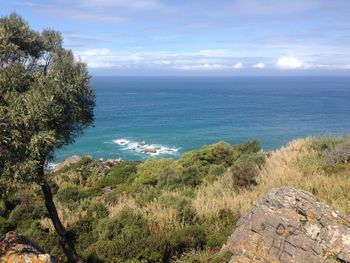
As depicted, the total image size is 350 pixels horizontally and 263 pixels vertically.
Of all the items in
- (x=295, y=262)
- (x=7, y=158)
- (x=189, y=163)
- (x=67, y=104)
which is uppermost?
(x=67, y=104)

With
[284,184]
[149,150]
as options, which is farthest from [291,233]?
[149,150]

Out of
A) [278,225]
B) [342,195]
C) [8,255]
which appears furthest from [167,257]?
[342,195]

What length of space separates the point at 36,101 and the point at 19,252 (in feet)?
9.01

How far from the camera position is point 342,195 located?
10.3 m

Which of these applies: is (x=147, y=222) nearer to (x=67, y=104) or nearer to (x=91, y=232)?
(x=91, y=232)

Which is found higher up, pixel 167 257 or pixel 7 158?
pixel 7 158

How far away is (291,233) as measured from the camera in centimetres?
723

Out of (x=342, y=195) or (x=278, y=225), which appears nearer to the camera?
(x=278, y=225)

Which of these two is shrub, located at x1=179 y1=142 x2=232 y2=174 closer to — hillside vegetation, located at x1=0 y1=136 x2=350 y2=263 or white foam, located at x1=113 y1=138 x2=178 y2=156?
hillside vegetation, located at x1=0 y1=136 x2=350 y2=263

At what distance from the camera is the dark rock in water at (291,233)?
695 cm

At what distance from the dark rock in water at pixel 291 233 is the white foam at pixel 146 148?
43368 millimetres

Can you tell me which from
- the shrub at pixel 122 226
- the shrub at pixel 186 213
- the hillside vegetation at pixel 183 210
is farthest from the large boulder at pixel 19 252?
the shrub at pixel 186 213

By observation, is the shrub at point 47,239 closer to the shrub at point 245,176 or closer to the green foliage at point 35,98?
the green foliage at point 35,98

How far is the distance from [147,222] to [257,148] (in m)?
12.6
